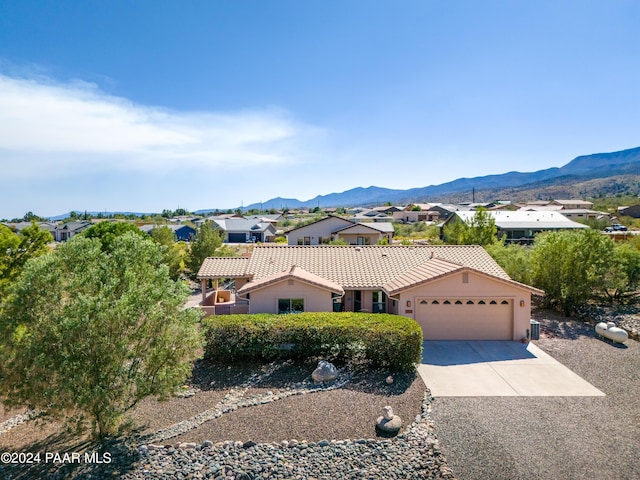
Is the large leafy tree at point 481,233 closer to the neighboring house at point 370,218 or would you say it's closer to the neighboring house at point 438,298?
the neighboring house at point 438,298

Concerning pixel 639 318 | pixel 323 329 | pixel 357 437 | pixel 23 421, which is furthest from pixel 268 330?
pixel 639 318

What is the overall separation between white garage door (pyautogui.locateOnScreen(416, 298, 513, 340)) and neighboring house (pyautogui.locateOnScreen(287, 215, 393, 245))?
91.9ft

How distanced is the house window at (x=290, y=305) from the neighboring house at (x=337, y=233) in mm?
28527

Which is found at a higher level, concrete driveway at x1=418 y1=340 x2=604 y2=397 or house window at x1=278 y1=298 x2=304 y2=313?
house window at x1=278 y1=298 x2=304 y2=313

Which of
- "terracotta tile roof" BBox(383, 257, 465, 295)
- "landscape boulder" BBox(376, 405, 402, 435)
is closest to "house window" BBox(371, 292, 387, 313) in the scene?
"terracotta tile roof" BBox(383, 257, 465, 295)

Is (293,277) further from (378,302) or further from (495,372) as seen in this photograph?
(495,372)

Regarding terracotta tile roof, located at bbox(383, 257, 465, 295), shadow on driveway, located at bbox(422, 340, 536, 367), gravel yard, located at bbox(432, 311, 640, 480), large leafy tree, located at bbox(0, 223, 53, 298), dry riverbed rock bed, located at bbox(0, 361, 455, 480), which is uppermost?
large leafy tree, located at bbox(0, 223, 53, 298)

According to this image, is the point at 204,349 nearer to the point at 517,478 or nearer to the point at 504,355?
the point at 517,478

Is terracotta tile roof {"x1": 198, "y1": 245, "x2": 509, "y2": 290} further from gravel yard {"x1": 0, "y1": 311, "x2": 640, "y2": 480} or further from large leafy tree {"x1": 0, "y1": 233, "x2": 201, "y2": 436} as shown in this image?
large leafy tree {"x1": 0, "y1": 233, "x2": 201, "y2": 436}

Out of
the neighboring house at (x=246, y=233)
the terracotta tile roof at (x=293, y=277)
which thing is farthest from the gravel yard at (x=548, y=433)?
the neighboring house at (x=246, y=233)

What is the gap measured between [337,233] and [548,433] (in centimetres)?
3668

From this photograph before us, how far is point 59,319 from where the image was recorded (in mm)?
8445

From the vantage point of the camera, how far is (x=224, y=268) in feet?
65.7

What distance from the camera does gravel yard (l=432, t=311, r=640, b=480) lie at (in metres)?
8.12
